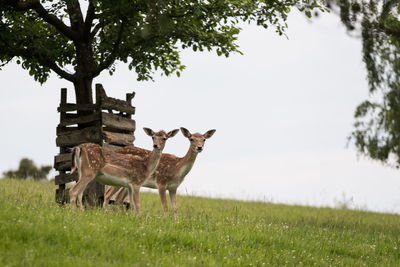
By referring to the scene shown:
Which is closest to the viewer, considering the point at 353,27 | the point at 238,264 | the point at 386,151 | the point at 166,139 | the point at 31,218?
the point at 238,264

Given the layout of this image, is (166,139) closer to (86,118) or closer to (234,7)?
(86,118)

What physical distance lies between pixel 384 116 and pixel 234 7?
885 cm

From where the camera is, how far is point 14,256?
28.2ft

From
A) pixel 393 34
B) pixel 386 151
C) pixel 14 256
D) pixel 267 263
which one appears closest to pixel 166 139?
pixel 267 263

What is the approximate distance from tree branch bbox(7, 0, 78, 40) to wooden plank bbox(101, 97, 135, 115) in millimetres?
2583

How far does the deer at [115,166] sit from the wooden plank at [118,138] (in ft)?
9.07

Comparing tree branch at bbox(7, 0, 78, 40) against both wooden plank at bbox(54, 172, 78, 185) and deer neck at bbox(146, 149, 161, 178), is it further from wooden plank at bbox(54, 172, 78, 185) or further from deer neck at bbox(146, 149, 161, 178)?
deer neck at bbox(146, 149, 161, 178)

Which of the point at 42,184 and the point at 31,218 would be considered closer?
the point at 31,218

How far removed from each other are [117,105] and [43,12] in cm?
390

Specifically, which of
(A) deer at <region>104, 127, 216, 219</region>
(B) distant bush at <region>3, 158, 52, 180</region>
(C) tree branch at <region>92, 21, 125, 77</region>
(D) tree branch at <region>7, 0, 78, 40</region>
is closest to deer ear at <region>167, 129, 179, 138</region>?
(A) deer at <region>104, 127, 216, 219</region>

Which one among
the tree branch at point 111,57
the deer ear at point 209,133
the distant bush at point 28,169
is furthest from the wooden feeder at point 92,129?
the distant bush at point 28,169

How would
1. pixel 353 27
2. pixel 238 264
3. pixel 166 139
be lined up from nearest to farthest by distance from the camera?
1. pixel 238 264
2. pixel 166 139
3. pixel 353 27

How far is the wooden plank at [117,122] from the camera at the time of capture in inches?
683

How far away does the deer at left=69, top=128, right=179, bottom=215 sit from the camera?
1402 cm
